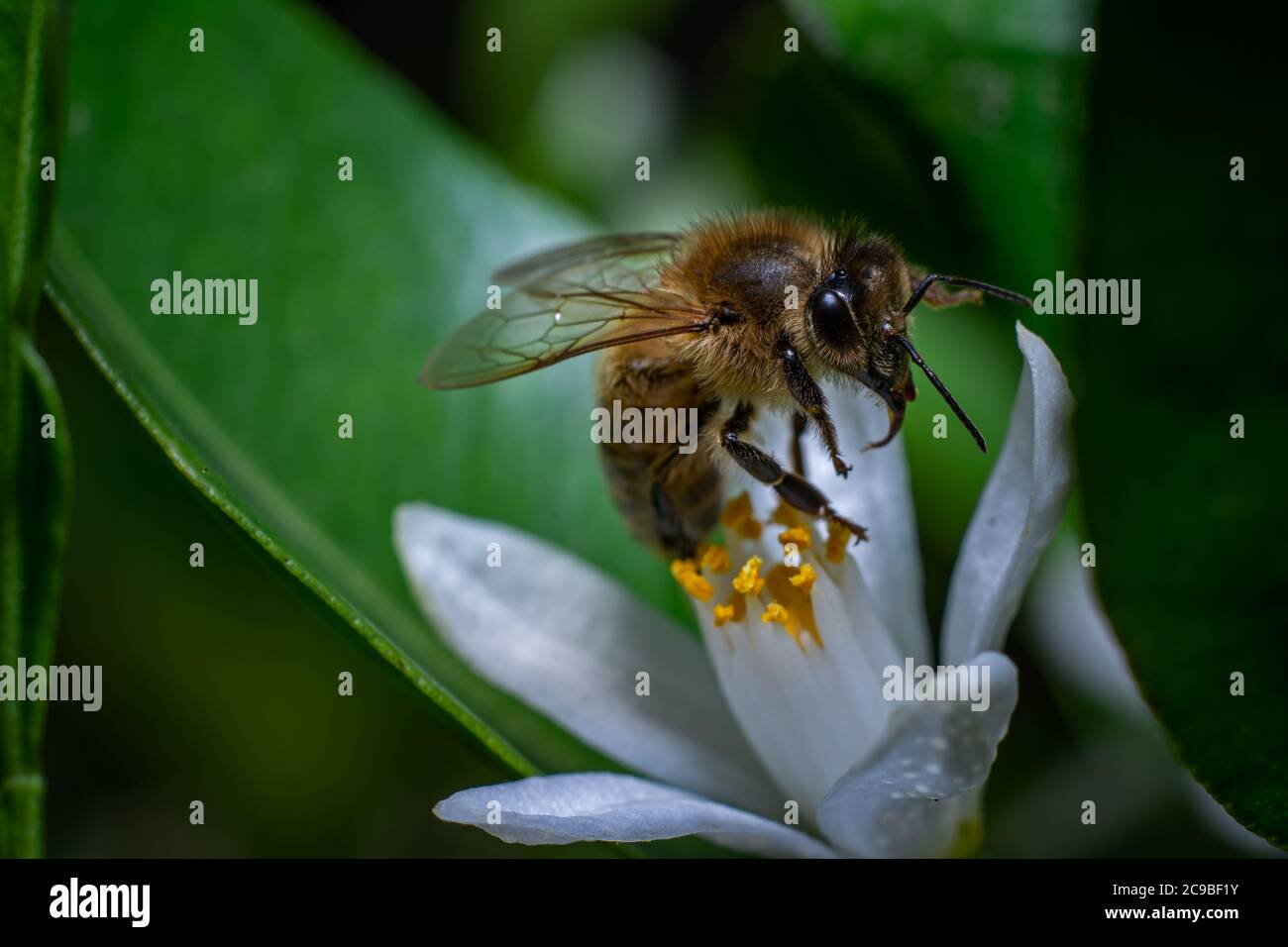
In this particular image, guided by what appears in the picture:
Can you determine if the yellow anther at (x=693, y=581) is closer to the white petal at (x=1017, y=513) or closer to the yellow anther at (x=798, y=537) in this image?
the yellow anther at (x=798, y=537)

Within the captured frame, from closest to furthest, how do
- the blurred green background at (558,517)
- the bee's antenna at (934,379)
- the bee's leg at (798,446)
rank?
the bee's antenna at (934,379), the bee's leg at (798,446), the blurred green background at (558,517)

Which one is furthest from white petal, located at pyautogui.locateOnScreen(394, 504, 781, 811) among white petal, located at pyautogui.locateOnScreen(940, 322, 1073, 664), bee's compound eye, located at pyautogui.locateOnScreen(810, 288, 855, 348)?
bee's compound eye, located at pyautogui.locateOnScreen(810, 288, 855, 348)

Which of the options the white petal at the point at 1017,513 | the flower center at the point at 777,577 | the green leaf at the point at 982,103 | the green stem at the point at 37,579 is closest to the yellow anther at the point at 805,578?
the flower center at the point at 777,577

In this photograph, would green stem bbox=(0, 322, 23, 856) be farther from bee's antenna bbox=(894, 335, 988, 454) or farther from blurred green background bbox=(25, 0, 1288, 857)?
bee's antenna bbox=(894, 335, 988, 454)

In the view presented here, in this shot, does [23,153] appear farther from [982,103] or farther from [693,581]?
[982,103]

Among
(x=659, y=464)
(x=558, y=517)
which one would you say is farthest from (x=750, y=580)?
(x=558, y=517)

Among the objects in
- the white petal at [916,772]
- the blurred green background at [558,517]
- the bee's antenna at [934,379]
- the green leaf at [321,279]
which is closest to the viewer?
the white petal at [916,772]
